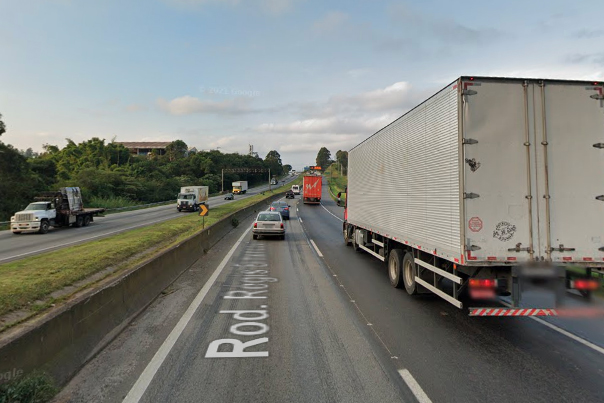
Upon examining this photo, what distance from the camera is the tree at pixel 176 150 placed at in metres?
123

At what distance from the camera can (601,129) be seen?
20.5 ft

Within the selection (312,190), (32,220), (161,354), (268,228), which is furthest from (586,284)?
(312,190)

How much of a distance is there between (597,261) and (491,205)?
188cm

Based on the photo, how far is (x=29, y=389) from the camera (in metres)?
3.82

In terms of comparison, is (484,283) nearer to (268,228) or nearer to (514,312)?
(514,312)

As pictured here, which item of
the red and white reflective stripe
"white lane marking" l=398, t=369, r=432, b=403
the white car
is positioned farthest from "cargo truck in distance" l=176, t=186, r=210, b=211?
"white lane marking" l=398, t=369, r=432, b=403

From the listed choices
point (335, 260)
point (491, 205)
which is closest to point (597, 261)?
point (491, 205)

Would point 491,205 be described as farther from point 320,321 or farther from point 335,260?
point 335,260

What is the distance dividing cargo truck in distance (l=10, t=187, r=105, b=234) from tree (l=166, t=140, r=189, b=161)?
319ft

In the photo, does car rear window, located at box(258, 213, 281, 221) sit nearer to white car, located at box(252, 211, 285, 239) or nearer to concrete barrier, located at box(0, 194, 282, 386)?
white car, located at box(252, 211, 285, 239)

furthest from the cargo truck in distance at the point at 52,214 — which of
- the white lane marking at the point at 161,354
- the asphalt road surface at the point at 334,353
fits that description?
the white lane marking at the point at 161,354

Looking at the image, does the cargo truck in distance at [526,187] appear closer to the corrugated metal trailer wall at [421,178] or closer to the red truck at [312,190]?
the corrugated metal trailer wall at [421,178]

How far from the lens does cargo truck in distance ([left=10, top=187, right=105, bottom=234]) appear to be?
23.6 metres

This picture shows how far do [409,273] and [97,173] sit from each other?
59.4 meters
